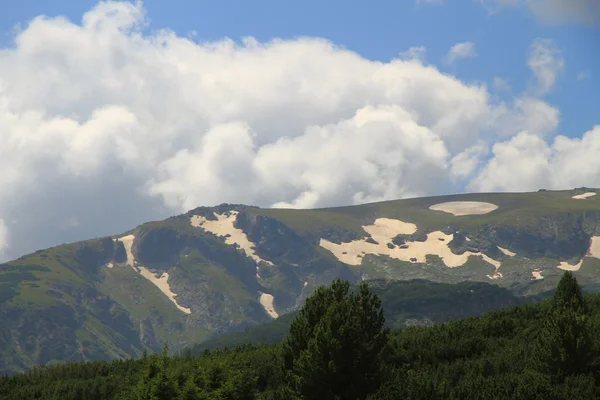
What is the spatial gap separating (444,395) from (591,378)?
37.2 feet

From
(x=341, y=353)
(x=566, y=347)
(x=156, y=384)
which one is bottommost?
(x=566, y=347)

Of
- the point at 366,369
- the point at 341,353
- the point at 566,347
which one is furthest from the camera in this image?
the point at 566,347

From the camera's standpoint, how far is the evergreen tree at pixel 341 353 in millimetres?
54094

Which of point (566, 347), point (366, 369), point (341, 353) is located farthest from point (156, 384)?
point (566, 347)

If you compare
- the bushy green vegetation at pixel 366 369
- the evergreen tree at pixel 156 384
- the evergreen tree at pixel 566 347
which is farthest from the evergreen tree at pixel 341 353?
the evergreen tree at pixel 566 347

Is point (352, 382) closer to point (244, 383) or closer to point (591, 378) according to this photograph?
point (244, 383)

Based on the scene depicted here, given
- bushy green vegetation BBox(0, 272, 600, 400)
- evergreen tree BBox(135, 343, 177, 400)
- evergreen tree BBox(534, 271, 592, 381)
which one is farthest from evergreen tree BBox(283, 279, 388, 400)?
evergreen tree BBox(534, 271, 592, 381)

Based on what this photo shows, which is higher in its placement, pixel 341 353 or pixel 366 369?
pixel 341 353

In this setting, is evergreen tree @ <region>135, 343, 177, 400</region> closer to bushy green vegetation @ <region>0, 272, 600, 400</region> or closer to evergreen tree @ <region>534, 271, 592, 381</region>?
bushy green vegetation @ <region>0, 272, 600, 400</region>

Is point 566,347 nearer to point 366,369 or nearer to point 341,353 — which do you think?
point 366,369

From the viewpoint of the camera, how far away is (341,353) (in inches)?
2153

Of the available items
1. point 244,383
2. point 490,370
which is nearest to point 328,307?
point 244,383

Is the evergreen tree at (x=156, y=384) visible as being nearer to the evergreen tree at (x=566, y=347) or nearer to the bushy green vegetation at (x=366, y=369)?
the bushy green vegetation at (x=366, y=369)

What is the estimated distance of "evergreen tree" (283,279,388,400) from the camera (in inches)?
2130
